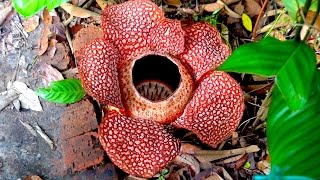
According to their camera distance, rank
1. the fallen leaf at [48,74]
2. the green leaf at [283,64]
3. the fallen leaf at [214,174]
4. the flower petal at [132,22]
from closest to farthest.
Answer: the green leaf at [283,64], the flower petal at [132,22], the fallen leaf at [214,174], the fallen leaf at [48,74]

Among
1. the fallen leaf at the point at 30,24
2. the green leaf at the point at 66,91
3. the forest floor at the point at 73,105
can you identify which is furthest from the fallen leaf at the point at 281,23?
the fallen leaf at the point at 30,24

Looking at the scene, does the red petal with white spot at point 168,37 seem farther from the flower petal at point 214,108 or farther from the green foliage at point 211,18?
the green foliage at point 211,18

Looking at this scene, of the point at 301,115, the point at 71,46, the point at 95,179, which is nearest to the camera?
the point at 301,115

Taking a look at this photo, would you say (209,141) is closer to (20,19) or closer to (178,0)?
(178,0)

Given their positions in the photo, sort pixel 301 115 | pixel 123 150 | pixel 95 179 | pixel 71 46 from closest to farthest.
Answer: pixel 301 115 < pixel 123 150 < pixel 95 179 < pixel 71 46

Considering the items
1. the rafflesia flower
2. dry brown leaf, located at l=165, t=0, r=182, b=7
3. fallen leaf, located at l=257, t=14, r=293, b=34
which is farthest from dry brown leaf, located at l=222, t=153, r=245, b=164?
dry brown leaf, located at l=165, t=0, r=182, b=7

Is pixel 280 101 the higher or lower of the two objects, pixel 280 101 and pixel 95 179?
the higher

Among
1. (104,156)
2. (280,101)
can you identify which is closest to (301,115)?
(280,101)

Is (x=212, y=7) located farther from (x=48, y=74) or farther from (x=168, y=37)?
(x=48, y=74)

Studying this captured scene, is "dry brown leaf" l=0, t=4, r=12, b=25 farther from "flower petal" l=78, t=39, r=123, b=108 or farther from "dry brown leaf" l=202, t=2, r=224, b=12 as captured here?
"dry brown leaf" l=202, t=2, r=224, b=12
